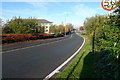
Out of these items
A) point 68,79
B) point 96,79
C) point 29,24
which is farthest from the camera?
point 29,24

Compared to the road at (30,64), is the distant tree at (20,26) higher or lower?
higher

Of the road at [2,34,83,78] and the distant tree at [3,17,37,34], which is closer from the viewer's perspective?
the road at [2,34,83,78]

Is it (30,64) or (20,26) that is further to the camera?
(20,26)

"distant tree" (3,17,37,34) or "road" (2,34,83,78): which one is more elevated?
"distant tree" (3,17,37,34)

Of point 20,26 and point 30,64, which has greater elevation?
point 20,26

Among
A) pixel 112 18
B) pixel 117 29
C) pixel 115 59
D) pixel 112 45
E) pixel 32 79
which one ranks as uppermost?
pixel 112 18

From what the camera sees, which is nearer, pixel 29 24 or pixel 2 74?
pixel 2 74

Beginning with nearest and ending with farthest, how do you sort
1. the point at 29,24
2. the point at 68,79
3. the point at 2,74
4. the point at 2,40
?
the point at 68,79 < the point at 2,74 < the point at 2,40 < the point at 29,24

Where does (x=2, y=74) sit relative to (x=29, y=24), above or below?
below

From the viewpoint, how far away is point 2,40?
17750 millimetres

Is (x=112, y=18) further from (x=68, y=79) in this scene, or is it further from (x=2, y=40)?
(x=2, y=40)

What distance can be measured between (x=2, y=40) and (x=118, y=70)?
17113 mm

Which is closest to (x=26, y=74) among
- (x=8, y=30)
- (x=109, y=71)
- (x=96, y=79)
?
(x=96, y=79)

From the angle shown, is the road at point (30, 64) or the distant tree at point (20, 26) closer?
the road at point (30, 64)
